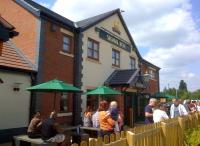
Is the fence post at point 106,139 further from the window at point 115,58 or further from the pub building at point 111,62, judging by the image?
the window at point 115,58

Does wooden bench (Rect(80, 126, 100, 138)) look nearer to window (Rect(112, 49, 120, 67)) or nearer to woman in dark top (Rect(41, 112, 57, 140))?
woman in dark top (Rect(41, 112, 57, 140))

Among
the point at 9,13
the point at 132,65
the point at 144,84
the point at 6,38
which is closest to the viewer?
the point at 6,38

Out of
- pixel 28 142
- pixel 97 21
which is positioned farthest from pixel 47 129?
pixel 97 21

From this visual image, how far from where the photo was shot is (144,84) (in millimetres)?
20516

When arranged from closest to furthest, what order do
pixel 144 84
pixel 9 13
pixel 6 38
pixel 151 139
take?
1. pixel 151 139
2. pixel 6 38
3. pixel 9 13
4. pixel 144 84

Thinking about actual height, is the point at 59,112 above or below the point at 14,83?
below

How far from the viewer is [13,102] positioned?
11.7 m

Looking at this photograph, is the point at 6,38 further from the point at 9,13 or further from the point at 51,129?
the point at 9,13

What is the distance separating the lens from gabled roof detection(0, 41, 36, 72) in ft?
38.3

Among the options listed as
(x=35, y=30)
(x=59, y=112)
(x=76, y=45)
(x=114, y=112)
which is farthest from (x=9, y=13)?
(x=114, y=112)

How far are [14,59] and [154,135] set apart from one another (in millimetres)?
8206

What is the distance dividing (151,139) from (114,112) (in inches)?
95.5

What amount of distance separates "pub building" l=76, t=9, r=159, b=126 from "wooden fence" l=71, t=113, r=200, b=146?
798 cm

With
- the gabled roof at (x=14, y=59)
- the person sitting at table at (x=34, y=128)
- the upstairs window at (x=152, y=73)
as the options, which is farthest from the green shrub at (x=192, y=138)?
the upstairs window at (x=152, y=73)
